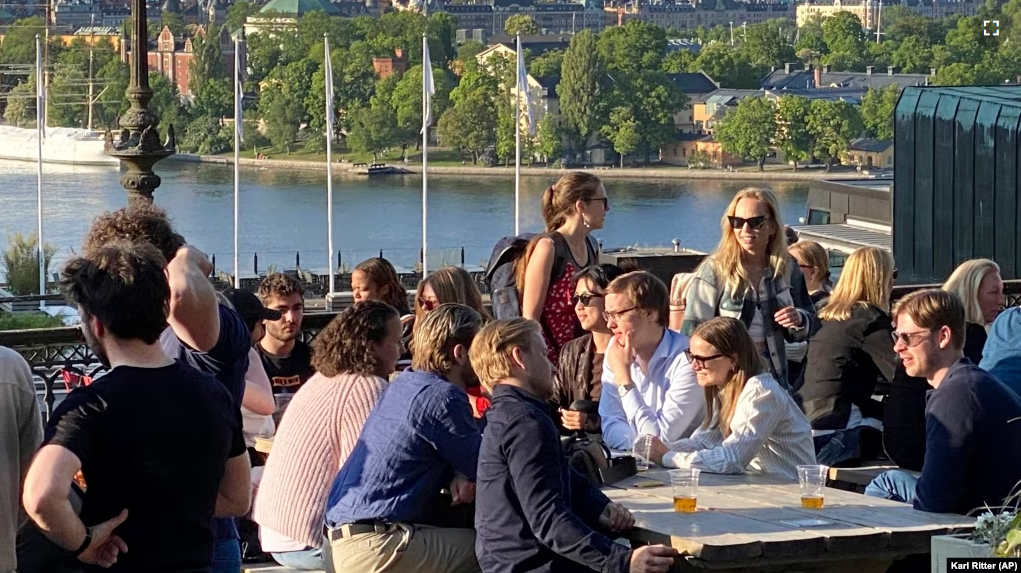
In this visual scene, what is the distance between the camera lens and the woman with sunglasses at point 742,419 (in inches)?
135

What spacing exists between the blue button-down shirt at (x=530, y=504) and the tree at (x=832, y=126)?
7528 centimetres

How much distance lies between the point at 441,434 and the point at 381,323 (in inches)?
10.5

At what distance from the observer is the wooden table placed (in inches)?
109

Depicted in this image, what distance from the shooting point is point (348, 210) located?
213 feet

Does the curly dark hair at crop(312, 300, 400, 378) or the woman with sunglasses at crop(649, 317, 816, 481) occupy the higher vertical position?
the curly dark hair at crop(312, 300, 400, 378)

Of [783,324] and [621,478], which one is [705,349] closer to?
[621,478]

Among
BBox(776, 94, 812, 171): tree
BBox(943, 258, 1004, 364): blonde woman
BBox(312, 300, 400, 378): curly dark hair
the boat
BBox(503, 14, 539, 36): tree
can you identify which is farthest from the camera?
BBox(503, 14, 539, 36): tree

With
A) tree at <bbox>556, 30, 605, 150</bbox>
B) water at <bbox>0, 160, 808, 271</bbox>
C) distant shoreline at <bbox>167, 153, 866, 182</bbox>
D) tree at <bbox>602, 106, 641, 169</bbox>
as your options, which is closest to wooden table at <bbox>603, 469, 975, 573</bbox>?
water at <bbox>0, 160, 808, 271</bbox>

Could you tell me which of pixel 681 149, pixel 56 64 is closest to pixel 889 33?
pixel 681 149

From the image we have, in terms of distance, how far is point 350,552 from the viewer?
3.04 m

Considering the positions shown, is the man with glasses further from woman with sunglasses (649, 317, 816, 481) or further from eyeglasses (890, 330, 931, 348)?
woman with sunglasses (649, 317, 816, 481)

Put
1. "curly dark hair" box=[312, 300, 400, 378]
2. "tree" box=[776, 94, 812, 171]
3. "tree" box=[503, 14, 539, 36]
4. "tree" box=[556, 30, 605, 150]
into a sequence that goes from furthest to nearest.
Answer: "tree" box=[503, 14, 539, 36], "tree" box=[556, 30, 605, 150], "tree" box=[776, 94, 812, 171], "curly dark hair" box=[312, 300, 400, 378]

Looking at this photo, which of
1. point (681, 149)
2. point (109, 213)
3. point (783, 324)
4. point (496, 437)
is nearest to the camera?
point (496, 437)

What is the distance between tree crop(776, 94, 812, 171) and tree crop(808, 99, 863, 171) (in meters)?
0.36
